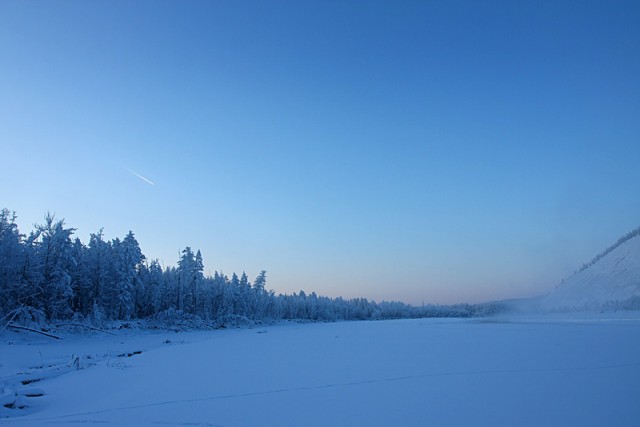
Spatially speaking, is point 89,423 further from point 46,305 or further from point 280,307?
point 280,307

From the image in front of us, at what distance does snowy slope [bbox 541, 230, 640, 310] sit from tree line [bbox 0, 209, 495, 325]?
242 feet

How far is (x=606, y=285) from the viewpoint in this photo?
252 ft

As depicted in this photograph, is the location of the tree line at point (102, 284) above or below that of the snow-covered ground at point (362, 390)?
above

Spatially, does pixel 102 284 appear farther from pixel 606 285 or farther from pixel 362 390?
pixel 606 285

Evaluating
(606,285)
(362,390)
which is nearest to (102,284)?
(362,390)

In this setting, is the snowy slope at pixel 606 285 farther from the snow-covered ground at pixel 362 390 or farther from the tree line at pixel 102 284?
the tree line at pixel 102 284

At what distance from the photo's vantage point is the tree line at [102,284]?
4525cm

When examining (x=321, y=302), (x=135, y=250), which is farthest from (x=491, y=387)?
(x=321, y=302)

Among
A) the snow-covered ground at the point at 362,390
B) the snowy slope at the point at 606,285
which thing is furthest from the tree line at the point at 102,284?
the snowy slope at the point at 606,285

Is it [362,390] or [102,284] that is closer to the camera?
[362,390]

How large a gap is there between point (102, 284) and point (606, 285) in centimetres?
9974

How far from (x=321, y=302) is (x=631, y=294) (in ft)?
294

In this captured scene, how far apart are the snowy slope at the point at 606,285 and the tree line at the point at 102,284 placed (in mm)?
73823

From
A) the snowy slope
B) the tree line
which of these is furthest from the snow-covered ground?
the snowy slope
